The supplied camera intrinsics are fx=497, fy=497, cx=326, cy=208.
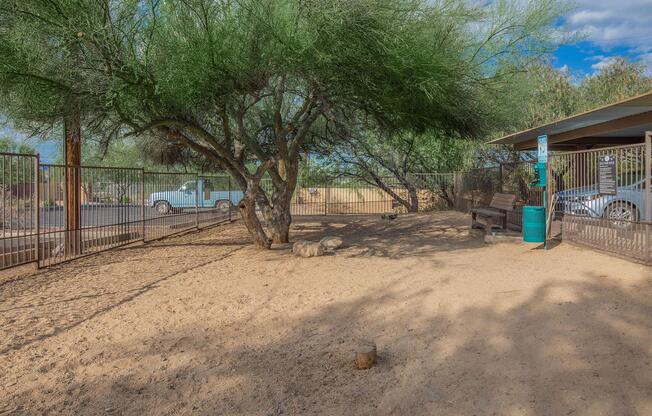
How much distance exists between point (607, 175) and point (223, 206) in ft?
48.0

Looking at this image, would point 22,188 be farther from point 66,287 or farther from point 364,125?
point 364,125

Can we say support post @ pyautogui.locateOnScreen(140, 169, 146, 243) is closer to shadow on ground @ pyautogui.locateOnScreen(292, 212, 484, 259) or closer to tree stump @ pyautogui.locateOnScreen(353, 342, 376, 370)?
shadow on ground @ pyautogui.locateOnScreen(292, 212, 484, 259)

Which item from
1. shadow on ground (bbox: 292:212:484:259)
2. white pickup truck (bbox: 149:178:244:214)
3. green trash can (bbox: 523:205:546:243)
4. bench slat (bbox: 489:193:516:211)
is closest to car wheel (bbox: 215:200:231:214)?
white pickup truck (bbox: 149:178:244:214)

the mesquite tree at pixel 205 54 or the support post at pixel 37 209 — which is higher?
the mesquite tree at pixel 205 54

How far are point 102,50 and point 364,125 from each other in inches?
319

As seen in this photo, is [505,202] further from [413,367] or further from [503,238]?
[413,367]

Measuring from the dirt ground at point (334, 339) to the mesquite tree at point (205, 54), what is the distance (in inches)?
122

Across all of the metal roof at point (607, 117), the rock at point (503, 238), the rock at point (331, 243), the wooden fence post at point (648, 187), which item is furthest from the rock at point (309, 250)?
the metal roof at point (607, 117)

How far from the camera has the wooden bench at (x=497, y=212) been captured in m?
12.5

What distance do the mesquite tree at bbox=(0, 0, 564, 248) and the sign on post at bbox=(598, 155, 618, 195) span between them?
3133mm

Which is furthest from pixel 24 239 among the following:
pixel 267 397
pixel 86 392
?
pixel 267 397

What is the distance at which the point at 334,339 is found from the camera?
551 centimetres

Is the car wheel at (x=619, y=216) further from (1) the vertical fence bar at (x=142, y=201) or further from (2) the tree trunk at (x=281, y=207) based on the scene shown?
(1) the vertical fence bar at (x=142, y=201)

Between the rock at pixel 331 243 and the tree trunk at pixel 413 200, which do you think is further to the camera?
the tree trunk at pixel 413 200
